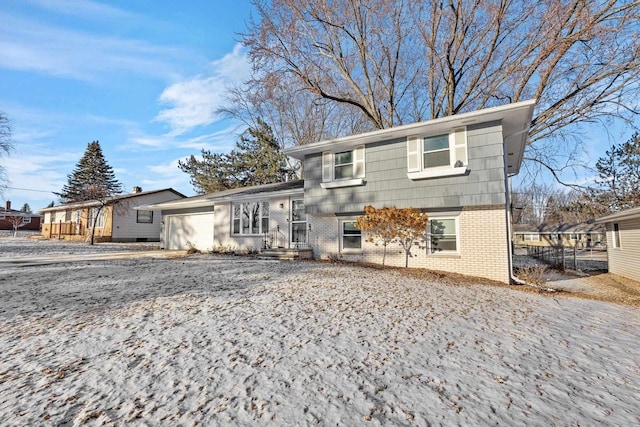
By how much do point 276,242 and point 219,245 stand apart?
12.3ft

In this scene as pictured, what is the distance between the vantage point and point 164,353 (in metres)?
3.32

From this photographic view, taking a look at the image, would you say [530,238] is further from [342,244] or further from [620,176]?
[342,244]

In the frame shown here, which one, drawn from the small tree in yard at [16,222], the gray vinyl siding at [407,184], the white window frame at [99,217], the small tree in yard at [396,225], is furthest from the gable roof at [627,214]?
the small tree in yard at [16,222]

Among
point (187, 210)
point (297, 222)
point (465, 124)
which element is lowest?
point (297, 222)

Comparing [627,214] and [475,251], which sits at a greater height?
[627,214]

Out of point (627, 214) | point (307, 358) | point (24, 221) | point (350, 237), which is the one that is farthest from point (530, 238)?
point (24, 221)

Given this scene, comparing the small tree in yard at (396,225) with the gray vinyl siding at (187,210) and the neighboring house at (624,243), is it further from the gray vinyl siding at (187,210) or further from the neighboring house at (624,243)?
the gray vinyl siding at (187,210)

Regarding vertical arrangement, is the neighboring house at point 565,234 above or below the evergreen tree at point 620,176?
below

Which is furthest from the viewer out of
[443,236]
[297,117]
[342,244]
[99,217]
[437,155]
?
[99,217]

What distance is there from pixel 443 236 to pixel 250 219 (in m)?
9.01

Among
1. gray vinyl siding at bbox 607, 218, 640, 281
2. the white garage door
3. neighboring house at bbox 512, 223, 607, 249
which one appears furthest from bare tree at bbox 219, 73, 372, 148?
neighboring house at bbox 512, 223, 607, 249

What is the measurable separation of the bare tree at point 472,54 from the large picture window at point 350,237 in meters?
7.39

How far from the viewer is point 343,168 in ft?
37.4

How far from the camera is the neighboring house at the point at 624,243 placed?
1117cm
